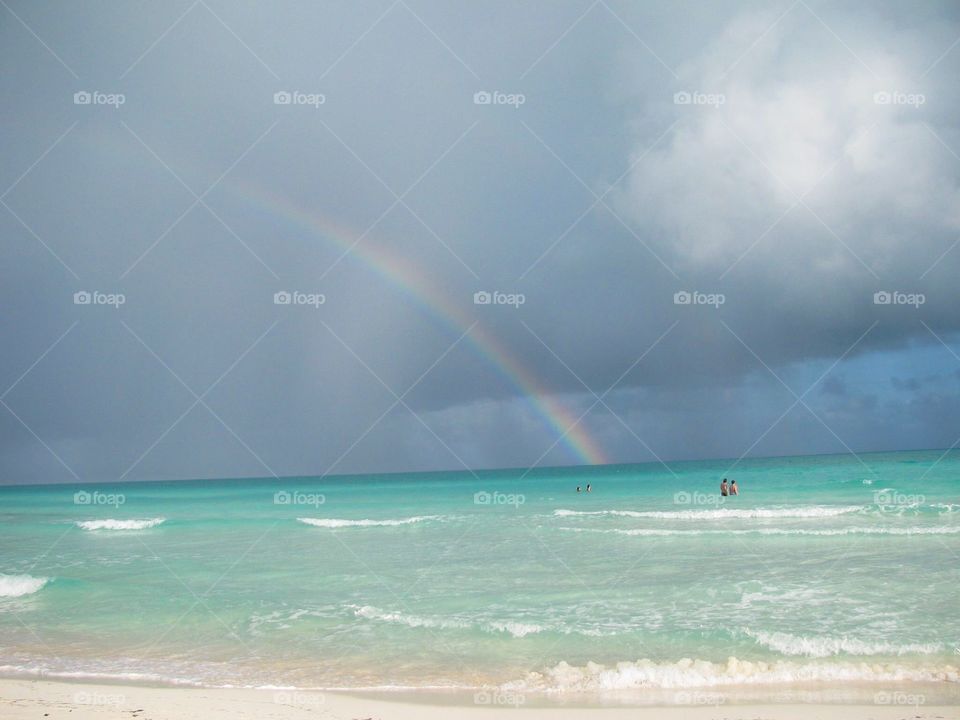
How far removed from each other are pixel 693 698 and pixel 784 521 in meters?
23.3

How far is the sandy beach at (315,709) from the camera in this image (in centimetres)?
817

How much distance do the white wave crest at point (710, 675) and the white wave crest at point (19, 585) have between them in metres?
14.2

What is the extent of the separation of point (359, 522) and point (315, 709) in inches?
1164

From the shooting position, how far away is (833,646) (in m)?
11.0

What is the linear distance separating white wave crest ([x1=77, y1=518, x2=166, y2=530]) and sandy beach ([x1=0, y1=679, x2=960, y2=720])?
31800 mm

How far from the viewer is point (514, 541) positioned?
2581cm

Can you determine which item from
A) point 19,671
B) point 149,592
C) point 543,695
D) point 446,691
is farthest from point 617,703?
point 149,592

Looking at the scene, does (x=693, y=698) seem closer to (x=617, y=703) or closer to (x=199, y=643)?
(x=617, y=703)
